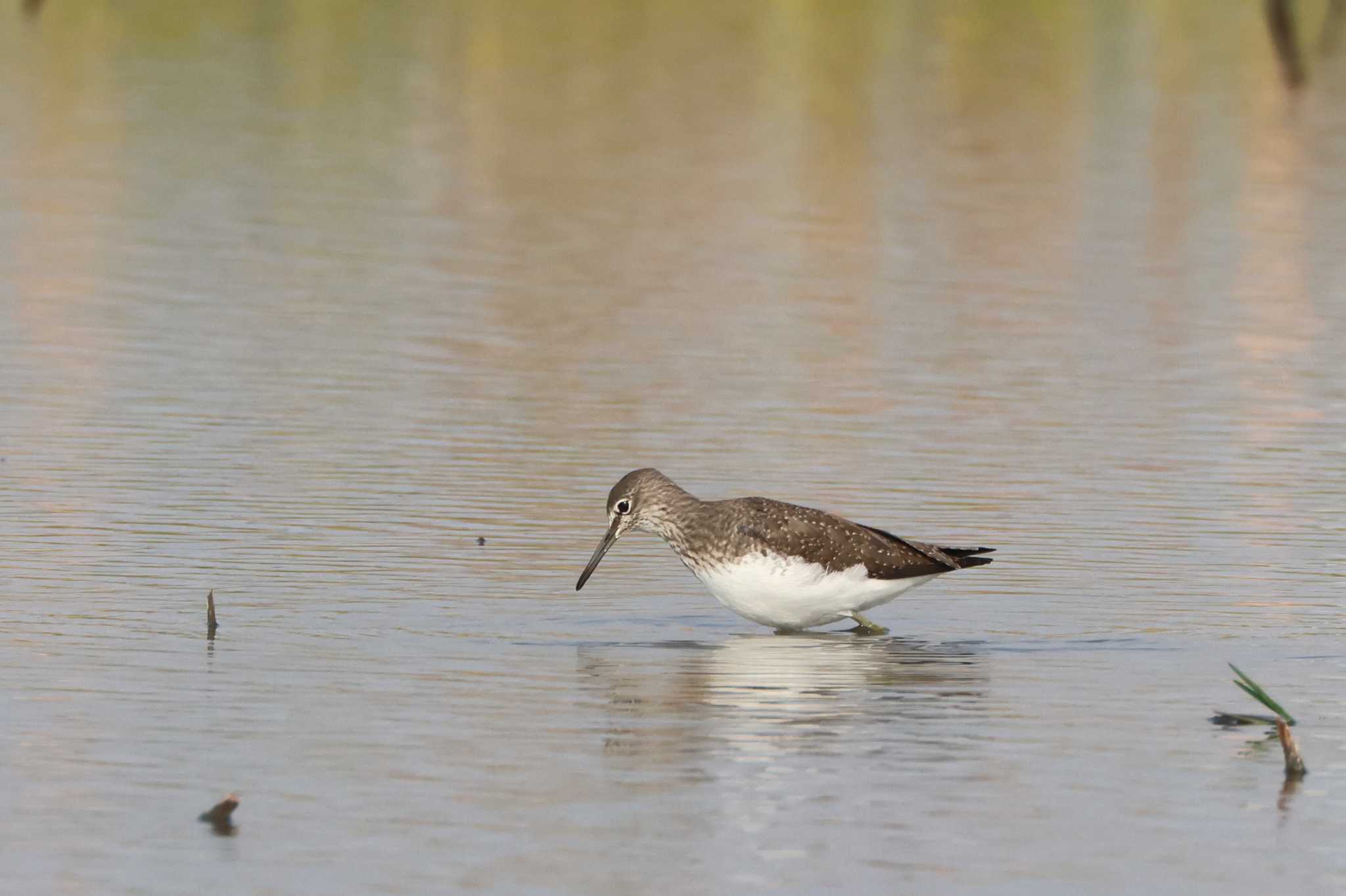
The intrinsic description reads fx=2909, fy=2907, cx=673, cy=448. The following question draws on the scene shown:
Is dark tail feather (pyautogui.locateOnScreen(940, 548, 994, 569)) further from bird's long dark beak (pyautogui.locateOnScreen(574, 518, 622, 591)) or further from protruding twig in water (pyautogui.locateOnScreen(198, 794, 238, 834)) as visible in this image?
protruding twig in water (pyautogui.locateOnScreen(198, 794, 238, 834))

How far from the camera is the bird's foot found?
15.0 metres

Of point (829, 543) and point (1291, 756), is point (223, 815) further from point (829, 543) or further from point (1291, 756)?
point (829, 543)

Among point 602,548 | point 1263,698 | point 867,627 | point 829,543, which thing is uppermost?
point 829,543

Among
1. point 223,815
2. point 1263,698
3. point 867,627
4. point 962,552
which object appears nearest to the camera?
point 223,815

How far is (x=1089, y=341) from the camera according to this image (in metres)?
25.8

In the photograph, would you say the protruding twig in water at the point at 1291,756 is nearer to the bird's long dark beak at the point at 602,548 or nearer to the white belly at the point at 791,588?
the white belly at the point at 791,588

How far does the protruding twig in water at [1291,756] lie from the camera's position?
1145 cm

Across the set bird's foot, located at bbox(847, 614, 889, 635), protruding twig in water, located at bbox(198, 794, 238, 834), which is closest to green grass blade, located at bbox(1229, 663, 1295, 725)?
bird's foot, located at bbox(847, 614, 889, 635)

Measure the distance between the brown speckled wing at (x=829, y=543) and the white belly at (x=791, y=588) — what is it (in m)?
0.05

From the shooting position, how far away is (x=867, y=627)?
15.2 meters

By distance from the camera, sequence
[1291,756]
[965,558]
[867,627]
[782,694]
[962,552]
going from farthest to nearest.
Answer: [867,627] < [965,558] < [962,552] < [782,694] < [1291,756]

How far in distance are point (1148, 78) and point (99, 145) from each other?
68.4ft

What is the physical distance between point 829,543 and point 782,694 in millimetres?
1492

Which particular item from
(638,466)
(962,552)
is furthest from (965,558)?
(638,466)
